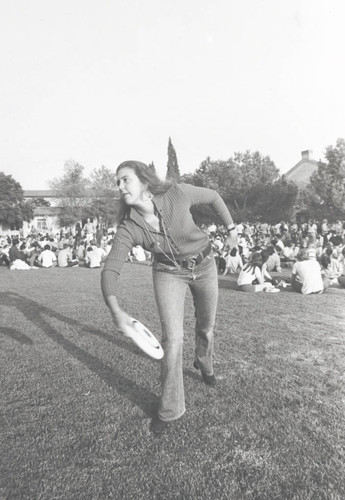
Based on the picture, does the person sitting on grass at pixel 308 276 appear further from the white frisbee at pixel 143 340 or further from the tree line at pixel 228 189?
the tree line at pixel 228 189

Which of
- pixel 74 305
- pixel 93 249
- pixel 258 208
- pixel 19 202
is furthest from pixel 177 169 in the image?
pixel 74 305

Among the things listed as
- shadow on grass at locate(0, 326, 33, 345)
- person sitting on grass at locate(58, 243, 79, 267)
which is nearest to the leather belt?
shadow on grass at locate(0, 326, 33, 345)

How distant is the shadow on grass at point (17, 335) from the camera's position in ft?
20.2

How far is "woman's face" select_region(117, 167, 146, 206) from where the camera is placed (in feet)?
10.8

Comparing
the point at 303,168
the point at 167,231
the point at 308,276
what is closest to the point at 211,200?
the point at 167,231

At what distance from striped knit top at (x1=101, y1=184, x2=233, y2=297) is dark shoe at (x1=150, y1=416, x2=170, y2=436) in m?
1.38

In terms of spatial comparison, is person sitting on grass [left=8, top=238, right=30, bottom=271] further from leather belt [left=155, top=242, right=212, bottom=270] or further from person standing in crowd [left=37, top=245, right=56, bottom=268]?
leather belt [left=155, top=242, right=212, bottom=270]

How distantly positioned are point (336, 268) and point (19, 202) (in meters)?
72.3

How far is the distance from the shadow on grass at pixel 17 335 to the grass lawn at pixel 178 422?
0.12 ft

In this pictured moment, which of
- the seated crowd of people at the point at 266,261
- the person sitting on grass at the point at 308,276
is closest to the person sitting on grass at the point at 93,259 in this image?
the seated crowd of people at the point at 266,261

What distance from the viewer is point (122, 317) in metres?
2.81

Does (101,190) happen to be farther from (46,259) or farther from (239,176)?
(46,259)

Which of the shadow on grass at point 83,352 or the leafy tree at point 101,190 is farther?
the leafy tree at point 101,190

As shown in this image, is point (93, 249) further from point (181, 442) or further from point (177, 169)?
point (177, 169)
